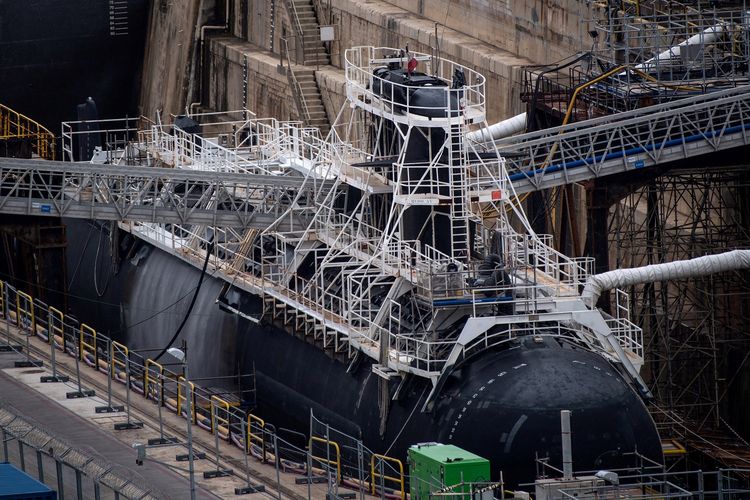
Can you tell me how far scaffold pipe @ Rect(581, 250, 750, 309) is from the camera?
54.4 m

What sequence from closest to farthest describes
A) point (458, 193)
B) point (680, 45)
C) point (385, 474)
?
point (385, 474) < point (458, 193) < point (680, 45)

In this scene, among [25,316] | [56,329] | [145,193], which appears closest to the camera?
[145,193]

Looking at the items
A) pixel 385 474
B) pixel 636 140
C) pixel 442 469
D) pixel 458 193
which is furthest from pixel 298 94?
pixel 442 469

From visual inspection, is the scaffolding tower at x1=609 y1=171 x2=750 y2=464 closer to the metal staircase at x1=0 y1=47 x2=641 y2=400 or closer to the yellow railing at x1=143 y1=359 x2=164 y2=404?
the metal staircase at x1=0 y1=47 x2=641 y2=400

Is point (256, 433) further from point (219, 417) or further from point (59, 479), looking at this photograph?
point (59, 479)

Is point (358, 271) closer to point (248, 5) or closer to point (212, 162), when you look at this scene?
point (212, 162)

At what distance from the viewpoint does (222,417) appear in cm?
6056

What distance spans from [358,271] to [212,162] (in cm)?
1666

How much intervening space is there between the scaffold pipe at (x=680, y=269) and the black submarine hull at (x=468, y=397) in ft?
10.9

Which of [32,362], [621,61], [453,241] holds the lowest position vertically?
[32,362]

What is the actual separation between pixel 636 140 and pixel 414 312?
9263 millimetres

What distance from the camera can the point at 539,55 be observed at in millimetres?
72812

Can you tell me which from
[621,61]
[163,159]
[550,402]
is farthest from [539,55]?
[550,402]

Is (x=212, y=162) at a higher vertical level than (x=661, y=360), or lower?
higher
